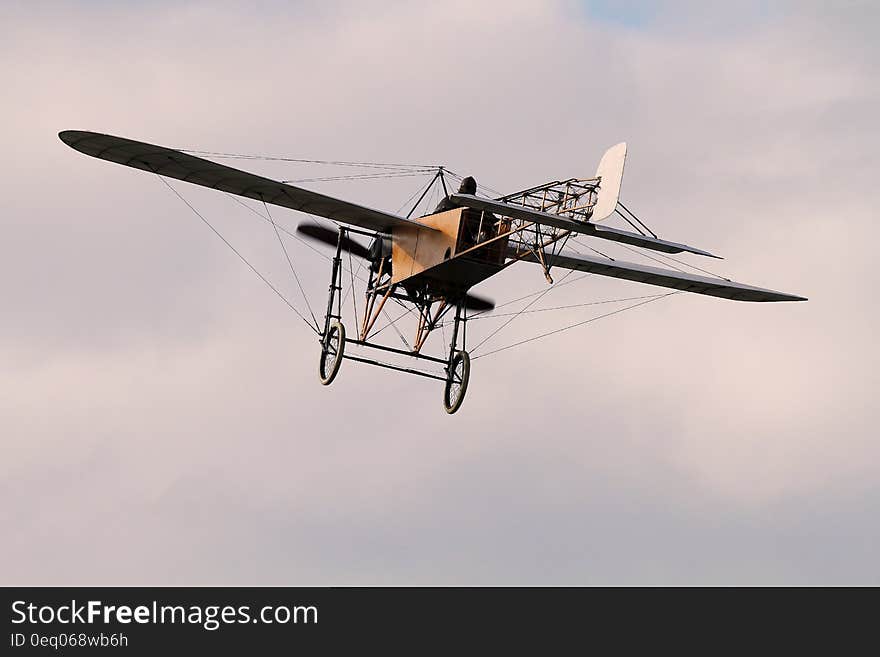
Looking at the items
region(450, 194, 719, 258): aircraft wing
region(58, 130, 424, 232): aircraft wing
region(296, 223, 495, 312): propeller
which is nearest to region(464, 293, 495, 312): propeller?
region(296, 223, 495, 312): propeller

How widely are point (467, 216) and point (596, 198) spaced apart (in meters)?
3.09

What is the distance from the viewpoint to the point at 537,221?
26.1 meters

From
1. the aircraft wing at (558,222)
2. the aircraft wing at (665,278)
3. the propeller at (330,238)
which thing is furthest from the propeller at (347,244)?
the aircraft wing at (558,222)

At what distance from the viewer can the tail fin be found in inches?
1024

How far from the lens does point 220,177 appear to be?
97.7 ft

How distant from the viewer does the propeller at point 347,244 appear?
31.4 meters

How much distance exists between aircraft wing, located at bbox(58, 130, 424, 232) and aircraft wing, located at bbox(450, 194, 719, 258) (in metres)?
4.24

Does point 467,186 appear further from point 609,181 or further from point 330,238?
Result: point 330,238

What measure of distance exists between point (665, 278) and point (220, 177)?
10399mm

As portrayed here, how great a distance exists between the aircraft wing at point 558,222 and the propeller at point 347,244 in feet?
16.4

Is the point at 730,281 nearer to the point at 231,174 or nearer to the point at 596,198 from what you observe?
the point at 596,198

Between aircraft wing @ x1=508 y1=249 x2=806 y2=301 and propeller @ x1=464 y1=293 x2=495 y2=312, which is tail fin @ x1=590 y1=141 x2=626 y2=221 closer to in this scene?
propeller @ x1=464 y1=293 x2=495 y2=312

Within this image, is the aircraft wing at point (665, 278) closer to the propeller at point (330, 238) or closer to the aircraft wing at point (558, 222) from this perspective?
the propeller at point (330, 238)
